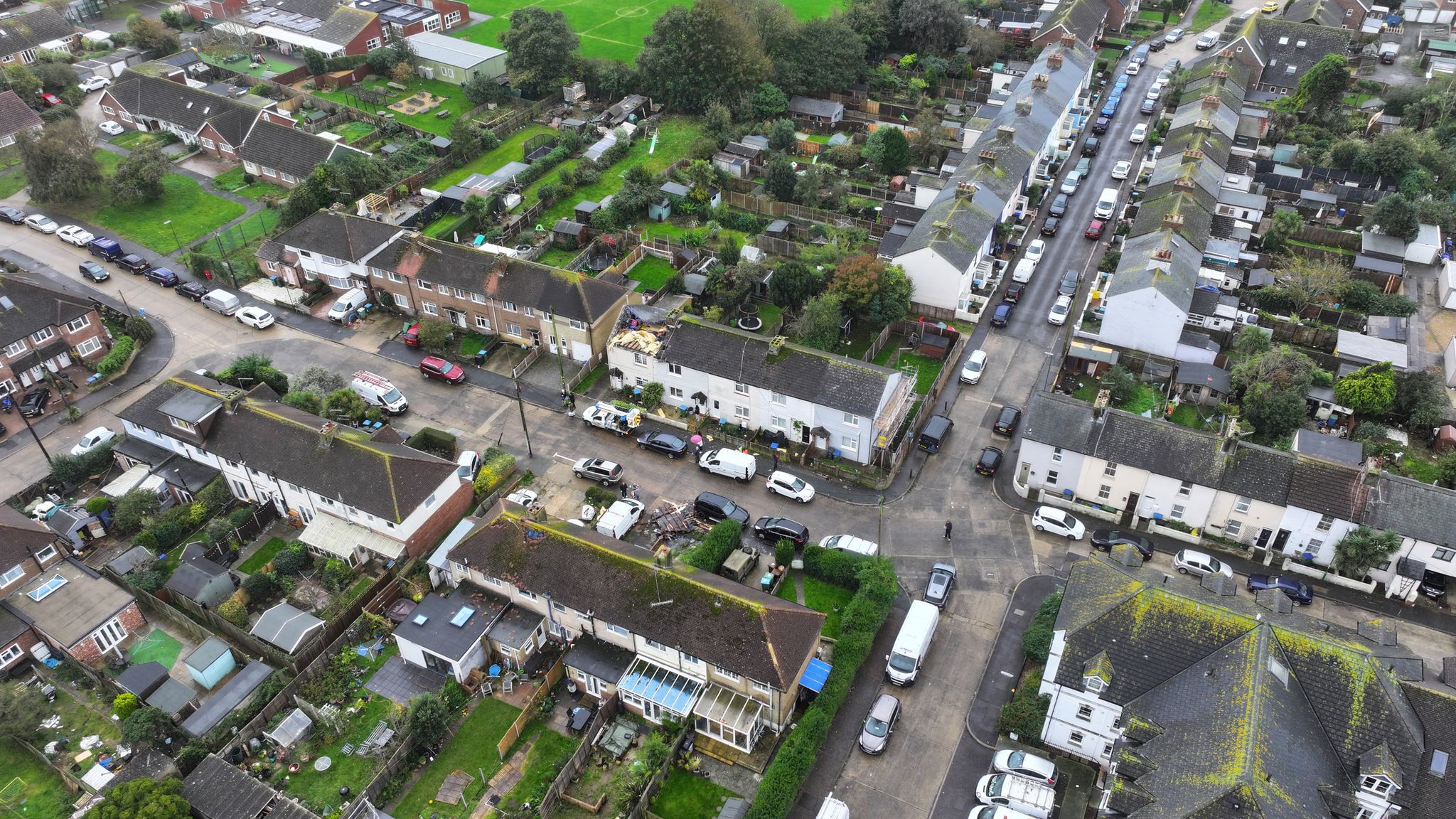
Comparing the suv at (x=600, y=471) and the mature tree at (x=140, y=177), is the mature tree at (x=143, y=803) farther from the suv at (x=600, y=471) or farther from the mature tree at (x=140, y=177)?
the mature tree at (x=140, y=177)

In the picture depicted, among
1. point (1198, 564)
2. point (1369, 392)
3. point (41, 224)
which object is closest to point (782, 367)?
point (1198, 564)

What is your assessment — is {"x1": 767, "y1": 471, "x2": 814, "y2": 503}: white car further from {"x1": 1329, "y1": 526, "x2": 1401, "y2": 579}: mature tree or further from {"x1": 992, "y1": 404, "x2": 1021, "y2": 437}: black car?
{"x1": 1329, "y1": 526, "x2": 1401, "y2": 579}: mature tree

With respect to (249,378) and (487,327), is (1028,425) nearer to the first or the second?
(487,327)

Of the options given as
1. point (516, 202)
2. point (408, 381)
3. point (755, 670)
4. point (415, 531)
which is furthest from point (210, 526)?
point (516, 202)

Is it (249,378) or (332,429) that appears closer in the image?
(332,429)

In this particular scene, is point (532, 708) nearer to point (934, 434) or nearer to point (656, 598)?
point (656, 598)

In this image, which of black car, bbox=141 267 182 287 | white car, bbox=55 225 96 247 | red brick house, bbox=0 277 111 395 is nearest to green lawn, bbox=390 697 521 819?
red brick house, bbox=0 277 111 395

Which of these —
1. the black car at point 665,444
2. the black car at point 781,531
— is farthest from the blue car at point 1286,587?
the black car at point 665,444

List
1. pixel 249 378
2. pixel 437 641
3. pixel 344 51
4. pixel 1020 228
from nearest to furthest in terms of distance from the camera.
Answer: pixel 437 641 → pixel 249 378 → pixel 1020 228 → pixel 344 51
